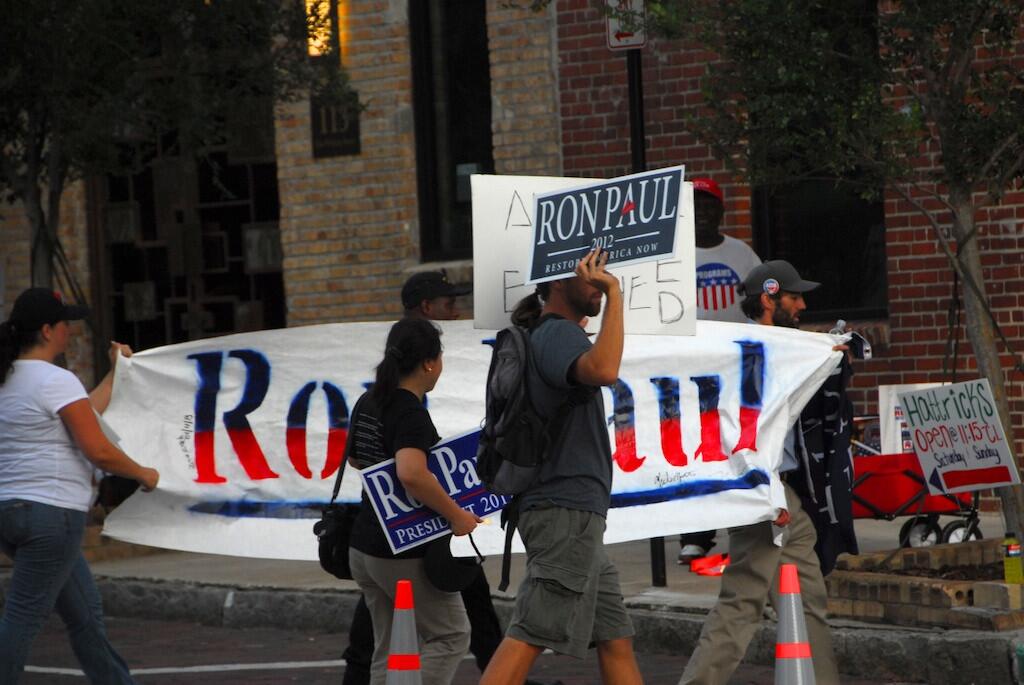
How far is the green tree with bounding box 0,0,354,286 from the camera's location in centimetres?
1213

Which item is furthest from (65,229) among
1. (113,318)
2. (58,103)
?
(58,103)

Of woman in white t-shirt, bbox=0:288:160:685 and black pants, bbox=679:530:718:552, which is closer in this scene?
woman in white t-shirt, bbox=0:288:160:685

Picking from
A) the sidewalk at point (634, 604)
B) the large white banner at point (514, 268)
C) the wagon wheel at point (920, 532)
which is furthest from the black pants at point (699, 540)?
the large white banner at point (514, 268)

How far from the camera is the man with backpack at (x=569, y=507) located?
231 inches

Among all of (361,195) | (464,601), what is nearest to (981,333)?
(464,601)

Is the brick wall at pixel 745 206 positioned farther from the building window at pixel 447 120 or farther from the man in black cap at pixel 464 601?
the man in black cap at pixel 464 601

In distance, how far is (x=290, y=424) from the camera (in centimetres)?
976

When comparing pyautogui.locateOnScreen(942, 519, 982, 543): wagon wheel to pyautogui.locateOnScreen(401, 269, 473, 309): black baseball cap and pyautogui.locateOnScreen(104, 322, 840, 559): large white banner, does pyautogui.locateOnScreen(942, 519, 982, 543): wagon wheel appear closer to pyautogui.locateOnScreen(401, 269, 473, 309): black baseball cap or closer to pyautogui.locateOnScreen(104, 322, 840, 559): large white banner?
pyautogui.locateOnScreen(104, 322, 840, 559): large white banner

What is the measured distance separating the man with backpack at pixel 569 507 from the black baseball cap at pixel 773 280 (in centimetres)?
189

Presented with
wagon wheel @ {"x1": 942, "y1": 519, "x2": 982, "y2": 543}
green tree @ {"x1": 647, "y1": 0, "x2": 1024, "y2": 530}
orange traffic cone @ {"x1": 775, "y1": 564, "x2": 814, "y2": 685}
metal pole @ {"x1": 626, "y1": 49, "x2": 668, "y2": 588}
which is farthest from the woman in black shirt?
wagon wheel @ {"x1": 942, "y1": 519, "x2": 982, "y2": 543}

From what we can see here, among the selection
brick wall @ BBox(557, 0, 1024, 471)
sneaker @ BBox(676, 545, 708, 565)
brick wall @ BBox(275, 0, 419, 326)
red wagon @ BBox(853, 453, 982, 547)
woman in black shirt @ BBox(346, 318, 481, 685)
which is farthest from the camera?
brick wall @ BBox(275, 0, 419, 326)

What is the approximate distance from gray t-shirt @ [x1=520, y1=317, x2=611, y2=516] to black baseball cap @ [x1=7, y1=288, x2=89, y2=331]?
2.39 meters

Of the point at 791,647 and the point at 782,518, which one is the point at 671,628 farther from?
the point at 791,647

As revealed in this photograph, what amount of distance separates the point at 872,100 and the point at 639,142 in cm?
164
